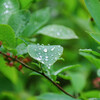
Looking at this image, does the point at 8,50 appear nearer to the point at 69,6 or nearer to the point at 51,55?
the point at 51,55

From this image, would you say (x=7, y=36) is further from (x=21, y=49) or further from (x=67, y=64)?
(x=67, y=64)

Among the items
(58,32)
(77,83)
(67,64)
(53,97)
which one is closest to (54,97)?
(53,97)

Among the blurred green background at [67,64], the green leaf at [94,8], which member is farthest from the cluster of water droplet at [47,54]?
the blurred green background at [67,64]

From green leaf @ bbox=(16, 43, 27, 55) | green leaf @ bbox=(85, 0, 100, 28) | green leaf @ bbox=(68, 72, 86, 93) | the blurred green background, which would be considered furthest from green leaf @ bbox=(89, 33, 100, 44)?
the blurred green background

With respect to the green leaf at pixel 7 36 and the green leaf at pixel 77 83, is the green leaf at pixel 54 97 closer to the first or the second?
the green leaf at pixel 7 36

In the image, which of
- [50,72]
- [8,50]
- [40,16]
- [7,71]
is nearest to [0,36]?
[8,50]

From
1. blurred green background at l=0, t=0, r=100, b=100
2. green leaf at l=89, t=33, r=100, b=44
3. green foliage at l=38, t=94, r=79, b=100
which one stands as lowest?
blurred green background at l=0, t=0, r=100, b=100

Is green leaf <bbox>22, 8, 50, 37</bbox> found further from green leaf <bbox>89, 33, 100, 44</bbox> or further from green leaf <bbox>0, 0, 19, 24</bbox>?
green leaf <bbox>89, 33, 100, 44</bbox>
